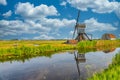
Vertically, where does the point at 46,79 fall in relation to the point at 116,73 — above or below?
below

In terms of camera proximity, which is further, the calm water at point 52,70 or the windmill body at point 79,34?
the windmill body at point 79,34

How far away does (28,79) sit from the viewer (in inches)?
691

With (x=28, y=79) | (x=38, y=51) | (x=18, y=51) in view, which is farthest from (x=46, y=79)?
(x=38, y=51)

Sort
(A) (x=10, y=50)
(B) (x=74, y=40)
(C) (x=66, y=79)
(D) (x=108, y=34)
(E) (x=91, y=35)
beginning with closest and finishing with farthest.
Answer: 1. (C) (x=66, y=79)
2. (A) (x=10, y=50)
3. (B) (x=74, y=40)
4. (E) (x=91, y=35)
5. (D) (x=108, y=34)

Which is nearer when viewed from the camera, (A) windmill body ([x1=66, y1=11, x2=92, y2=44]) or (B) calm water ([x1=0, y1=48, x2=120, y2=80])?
(B) calm water ([x1=0, y1=48, x2=120, y2=80])

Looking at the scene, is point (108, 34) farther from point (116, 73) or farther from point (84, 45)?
point (116, 73)

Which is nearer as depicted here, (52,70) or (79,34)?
(52,70)

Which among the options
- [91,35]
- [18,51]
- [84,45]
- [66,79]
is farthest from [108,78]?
[91,35]

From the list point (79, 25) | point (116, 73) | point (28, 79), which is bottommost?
point (28, 79)

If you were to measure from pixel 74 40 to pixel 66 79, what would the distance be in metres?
52.5

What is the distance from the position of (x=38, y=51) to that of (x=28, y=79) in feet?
82.4

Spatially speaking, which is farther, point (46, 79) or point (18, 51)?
point (18, 51)

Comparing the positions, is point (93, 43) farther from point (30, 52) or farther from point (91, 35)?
point (30, 52)

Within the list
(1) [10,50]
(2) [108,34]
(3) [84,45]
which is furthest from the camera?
(2) [108,34]
